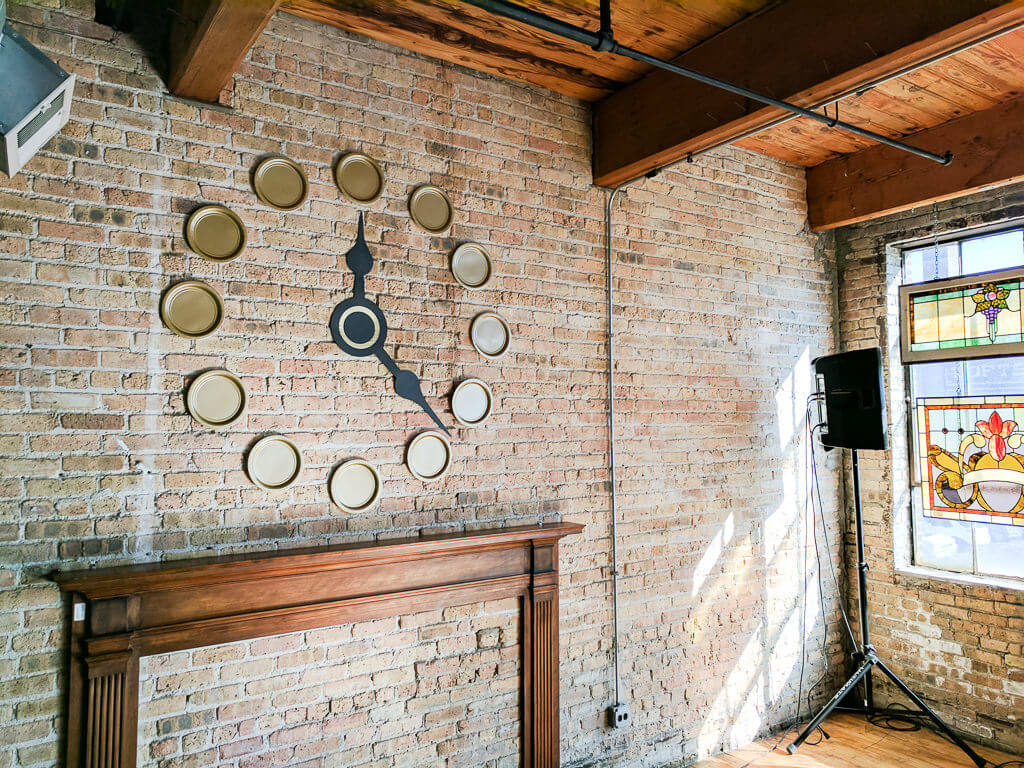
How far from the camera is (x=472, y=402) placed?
9.83ft

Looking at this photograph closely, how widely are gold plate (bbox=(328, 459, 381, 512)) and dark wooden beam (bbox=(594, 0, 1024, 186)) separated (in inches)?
73.9

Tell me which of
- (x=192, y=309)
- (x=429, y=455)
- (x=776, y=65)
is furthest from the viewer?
(x=429, y=455)

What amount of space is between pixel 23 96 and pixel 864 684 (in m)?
5.14

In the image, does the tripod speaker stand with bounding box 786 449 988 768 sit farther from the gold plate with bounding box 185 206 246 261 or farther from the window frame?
the gold plate with bounding box 185 206 246 261

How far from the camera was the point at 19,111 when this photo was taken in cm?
150

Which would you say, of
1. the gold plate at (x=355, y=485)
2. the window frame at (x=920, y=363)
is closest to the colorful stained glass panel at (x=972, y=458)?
the window frame at (x=920, y=363)

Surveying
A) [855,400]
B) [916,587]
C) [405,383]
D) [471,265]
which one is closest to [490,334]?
[471,265]

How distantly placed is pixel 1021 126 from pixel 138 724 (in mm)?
4690

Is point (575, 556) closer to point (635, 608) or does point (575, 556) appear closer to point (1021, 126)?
point (635, 608)

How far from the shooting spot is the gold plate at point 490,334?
302cm

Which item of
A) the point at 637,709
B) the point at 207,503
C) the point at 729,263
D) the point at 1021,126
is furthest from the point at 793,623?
the point at 207,503

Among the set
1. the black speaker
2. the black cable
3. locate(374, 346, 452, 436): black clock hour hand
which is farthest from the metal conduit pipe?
the black cable

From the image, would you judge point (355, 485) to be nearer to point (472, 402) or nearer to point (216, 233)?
point (472, 402)

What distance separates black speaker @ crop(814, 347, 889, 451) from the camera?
148 inches
